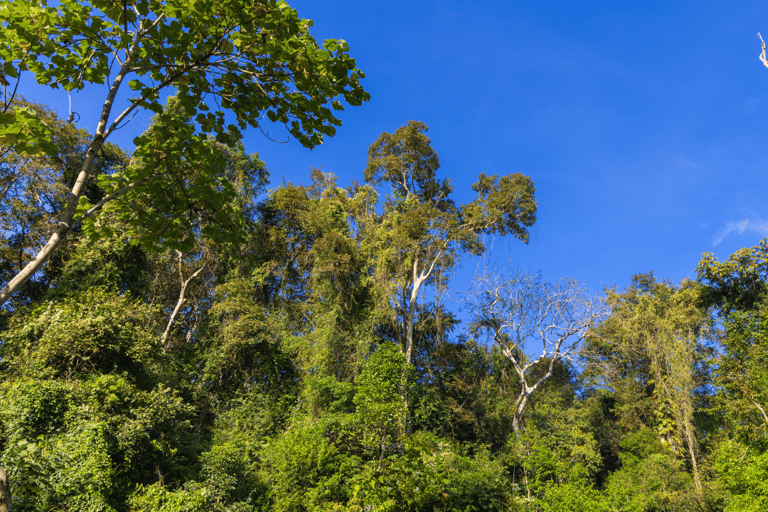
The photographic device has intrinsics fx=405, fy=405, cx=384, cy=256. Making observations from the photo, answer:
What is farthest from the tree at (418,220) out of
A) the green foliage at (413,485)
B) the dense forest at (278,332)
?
the green foliage at (413,485)

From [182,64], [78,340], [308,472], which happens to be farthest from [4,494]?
[78,340]

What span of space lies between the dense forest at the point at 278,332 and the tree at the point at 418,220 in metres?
0.09

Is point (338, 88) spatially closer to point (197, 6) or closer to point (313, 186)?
point (197, 6)

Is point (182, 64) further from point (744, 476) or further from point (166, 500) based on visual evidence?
point (744, 476)

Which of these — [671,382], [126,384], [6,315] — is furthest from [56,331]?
[671,382]

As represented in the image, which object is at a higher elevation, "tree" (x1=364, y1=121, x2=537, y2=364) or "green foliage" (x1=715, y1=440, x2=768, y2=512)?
"tree" (x1=364, y1=121, x2=537, y2=364)

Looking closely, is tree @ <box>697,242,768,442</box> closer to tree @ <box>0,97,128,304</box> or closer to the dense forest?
the dense forest

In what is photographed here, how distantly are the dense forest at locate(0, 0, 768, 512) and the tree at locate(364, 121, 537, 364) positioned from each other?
9 cm

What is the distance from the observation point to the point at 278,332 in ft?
42.2

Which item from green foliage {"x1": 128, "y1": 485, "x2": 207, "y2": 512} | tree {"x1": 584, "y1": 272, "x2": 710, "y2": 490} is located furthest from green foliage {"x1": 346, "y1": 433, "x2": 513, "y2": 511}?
tree {"x1": 584, "y1": 272, "x2": 710, "y2": 490}

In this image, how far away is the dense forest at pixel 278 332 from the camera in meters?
1.94

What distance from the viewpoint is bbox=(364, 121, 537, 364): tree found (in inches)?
514

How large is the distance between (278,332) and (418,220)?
5.73 meters

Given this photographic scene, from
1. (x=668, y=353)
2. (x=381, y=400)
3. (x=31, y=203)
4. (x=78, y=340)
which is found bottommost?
(x=381, y=400)
